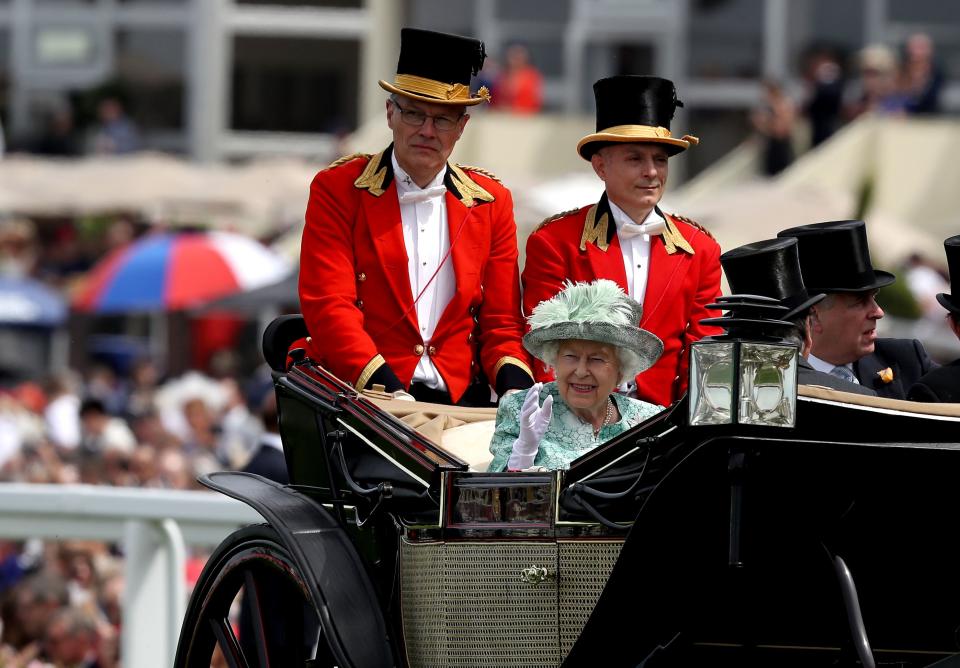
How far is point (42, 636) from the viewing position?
339 inches

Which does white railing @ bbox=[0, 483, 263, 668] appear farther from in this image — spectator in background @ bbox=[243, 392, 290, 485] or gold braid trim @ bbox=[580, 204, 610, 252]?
gold braid trim @ bbox=[580, 204, 610, 252]

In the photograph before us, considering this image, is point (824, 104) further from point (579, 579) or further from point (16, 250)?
point (579, 579)

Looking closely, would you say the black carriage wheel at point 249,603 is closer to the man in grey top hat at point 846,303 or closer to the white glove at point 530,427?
the white glove at point 530,427

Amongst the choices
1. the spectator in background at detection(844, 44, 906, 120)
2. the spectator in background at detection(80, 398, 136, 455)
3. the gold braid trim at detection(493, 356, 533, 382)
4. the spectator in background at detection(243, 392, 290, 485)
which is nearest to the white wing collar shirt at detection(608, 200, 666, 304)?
the gold braid trim at detection(493, 356, 533, 382)

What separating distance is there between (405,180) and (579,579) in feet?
5.74

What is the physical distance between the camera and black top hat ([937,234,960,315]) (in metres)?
5.45

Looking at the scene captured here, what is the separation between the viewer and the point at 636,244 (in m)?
5.90

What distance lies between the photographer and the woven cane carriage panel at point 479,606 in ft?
16.0

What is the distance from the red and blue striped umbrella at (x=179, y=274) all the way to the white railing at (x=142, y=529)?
8.27 meters

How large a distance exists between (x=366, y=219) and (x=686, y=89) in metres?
16.6

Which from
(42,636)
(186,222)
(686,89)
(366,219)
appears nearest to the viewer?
(366,219)

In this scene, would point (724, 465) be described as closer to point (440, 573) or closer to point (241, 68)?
point (440, 573)

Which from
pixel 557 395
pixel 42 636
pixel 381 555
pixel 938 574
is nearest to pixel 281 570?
pixel 381 555

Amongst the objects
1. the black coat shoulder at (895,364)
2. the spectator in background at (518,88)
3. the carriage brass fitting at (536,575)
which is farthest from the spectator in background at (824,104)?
the carriage brass fitting at (536,575)
